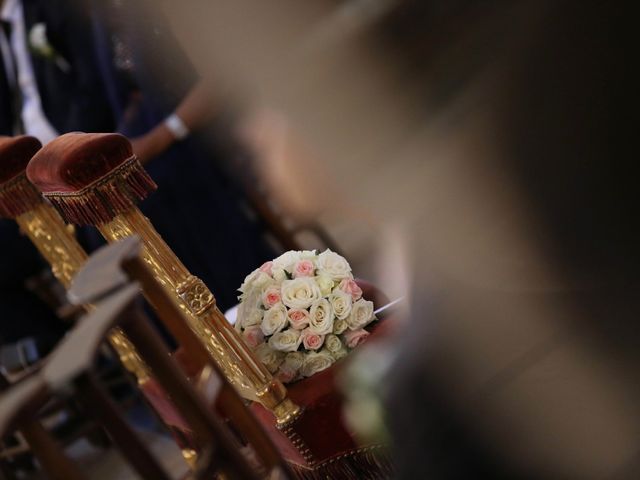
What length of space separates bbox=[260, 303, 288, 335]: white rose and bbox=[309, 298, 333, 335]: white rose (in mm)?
57

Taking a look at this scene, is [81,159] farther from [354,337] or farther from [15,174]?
[354,337]

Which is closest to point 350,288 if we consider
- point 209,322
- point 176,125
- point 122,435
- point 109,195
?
point 209,322

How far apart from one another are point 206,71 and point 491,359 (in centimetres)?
229

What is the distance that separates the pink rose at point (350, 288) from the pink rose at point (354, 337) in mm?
73

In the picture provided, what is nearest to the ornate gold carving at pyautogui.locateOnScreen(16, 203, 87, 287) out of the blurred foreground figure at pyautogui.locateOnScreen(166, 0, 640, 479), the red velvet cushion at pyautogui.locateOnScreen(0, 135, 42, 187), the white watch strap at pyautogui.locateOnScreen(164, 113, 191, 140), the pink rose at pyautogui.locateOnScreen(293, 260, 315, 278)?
the red velvet cushion at pyautogui.locateOnScreen(0, 135, 42, 187)

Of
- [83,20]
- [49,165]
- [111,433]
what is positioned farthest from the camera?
[83,20]

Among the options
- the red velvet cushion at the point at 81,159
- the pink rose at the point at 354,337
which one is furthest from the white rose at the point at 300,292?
the red velvet cushion at the point at 81,159

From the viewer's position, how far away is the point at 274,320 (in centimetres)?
192

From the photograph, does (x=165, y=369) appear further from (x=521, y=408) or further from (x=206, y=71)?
(x=206, y=71)

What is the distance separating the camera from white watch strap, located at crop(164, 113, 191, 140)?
10.2 feet

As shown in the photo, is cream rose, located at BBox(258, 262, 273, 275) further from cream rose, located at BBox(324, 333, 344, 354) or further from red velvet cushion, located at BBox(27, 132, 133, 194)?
red velvet cushion, located at BBox(27, 132, 133, 194)

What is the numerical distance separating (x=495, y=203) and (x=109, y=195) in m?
1.17

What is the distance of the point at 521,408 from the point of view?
906 mm

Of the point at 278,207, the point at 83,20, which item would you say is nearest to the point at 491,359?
the point at 278,207
